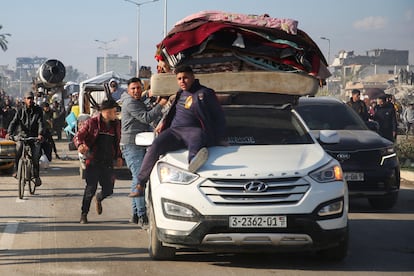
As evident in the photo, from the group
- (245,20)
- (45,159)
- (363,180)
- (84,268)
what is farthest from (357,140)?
(45,159)

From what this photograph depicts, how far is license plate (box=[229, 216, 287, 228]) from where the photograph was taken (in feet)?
25.7

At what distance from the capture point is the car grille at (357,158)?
12.5 metres

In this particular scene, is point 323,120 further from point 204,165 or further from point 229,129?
point 204,165

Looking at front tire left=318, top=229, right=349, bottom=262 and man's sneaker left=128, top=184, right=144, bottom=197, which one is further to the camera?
man's sneaker left=128, top=184, right=144, bottom=197

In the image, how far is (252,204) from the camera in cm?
788

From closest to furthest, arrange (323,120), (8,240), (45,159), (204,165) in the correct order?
(204,165), (8,240), (323,120), (45,159)

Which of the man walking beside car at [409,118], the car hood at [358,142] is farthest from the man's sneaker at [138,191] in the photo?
the man walking beside car at [409,118]

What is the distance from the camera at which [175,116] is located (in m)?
9.20

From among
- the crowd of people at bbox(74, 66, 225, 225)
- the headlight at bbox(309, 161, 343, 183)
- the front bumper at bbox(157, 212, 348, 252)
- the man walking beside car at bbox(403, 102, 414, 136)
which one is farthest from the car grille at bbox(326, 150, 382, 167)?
the man walking beside car at bbox(403, 102, 414, 136)

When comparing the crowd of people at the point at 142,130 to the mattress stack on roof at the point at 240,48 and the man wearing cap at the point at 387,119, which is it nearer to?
the mattress stack on roof at the point at 240,48

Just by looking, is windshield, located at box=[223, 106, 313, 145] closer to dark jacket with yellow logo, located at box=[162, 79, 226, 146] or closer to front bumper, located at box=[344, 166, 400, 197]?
dark jacket with yellow logo, located at box=[162, 79, 226, 146]

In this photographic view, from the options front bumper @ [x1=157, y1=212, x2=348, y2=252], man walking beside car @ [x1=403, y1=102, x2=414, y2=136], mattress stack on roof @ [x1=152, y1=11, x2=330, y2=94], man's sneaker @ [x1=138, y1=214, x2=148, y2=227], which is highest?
mattress stack on roof @ [x1=152, y1=11, x2=330, y2=94]

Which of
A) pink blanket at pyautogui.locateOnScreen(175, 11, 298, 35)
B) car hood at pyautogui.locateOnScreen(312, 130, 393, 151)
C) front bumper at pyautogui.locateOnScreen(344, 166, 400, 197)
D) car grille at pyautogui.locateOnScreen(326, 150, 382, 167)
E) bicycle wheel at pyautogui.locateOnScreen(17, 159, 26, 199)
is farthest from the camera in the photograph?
bicycle wheel at pyautogui.locateOnScreen(17, 159, 26, 199)

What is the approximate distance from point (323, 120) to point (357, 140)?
122cm
